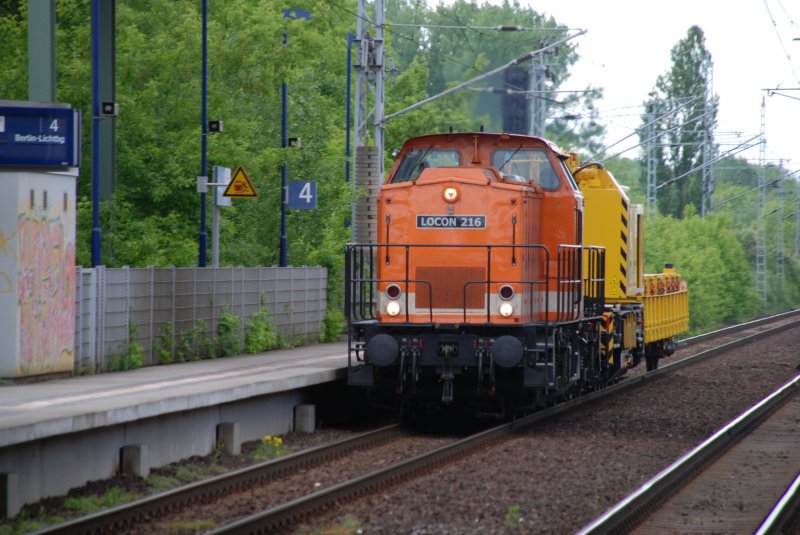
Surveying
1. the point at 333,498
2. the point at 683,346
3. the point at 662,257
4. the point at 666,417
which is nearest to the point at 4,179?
the point at 333,498

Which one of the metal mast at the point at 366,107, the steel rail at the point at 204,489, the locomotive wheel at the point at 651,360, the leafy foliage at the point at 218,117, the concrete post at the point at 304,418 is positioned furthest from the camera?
the locomotive wheel at the point at 651,360

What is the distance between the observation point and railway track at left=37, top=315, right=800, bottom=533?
29.2 feet

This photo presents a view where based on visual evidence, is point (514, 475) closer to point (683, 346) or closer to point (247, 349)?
point (247, 349)

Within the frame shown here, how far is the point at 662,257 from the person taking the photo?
166 ft

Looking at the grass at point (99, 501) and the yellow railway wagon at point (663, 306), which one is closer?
the grass at point (99, 501)

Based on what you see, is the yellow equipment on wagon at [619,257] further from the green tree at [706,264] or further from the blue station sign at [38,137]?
the green tree at [706,264]

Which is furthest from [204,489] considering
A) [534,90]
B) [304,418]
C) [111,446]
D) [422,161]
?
[534,90]

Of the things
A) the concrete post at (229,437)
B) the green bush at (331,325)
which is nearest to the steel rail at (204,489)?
the concrete post at (229,437)

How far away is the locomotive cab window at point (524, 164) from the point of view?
15.5 m

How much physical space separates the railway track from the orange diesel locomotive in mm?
801

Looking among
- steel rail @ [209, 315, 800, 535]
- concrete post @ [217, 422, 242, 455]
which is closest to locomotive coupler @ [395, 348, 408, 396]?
steel rail @ [209, 315, 800, 535]

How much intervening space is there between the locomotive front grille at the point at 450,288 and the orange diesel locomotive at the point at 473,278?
0.04 ft

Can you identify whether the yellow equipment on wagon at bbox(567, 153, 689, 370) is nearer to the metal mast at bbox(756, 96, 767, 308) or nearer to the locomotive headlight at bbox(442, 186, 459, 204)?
the locomotive headlight at bbox(442, 186, 459, 204)

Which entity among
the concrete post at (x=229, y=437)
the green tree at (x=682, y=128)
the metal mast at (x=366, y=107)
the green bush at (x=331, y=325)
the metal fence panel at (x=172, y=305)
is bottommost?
the concrete post at (x=229, y=437)
